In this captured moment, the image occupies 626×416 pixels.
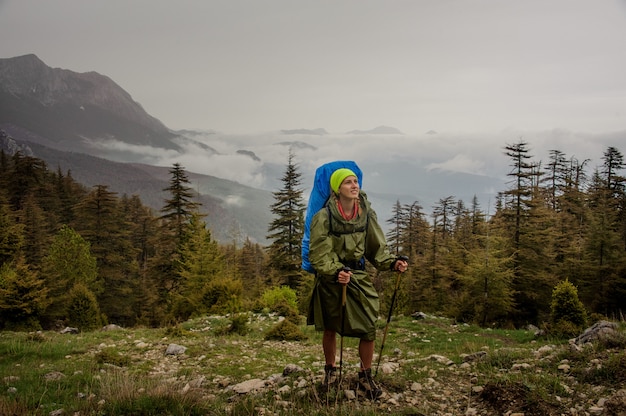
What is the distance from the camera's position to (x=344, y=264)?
461cm

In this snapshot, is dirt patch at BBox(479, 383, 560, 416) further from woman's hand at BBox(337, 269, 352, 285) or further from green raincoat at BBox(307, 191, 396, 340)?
woman's hand at BBox(337, 269, 352, 285)

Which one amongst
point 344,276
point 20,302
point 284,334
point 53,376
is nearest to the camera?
point 344,276

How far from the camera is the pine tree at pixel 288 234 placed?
28359 millimetres

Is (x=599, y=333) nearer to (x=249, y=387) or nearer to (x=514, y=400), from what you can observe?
(x=514, y=400)

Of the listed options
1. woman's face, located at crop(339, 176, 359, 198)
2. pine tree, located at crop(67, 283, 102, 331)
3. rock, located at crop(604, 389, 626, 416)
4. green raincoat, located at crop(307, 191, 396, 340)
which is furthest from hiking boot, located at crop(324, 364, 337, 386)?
pine tree, located at crop(67, 283, 102, 331)

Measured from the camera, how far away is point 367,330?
4.54 m

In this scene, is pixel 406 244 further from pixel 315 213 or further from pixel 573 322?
pixel 315 213

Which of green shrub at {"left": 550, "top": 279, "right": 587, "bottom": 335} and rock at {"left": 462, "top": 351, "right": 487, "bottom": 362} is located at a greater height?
rock at {"left": 462, "top": 351, "right": 487, "bottom": 362}

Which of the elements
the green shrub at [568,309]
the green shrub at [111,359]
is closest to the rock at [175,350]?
the green shrub at [111,359]

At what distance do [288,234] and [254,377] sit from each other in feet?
76.3

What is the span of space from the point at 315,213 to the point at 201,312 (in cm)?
1361

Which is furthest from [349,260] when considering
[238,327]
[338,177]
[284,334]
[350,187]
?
[238,327]

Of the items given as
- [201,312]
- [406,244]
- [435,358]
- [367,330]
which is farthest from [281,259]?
[367,330]

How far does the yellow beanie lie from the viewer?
177 inches
